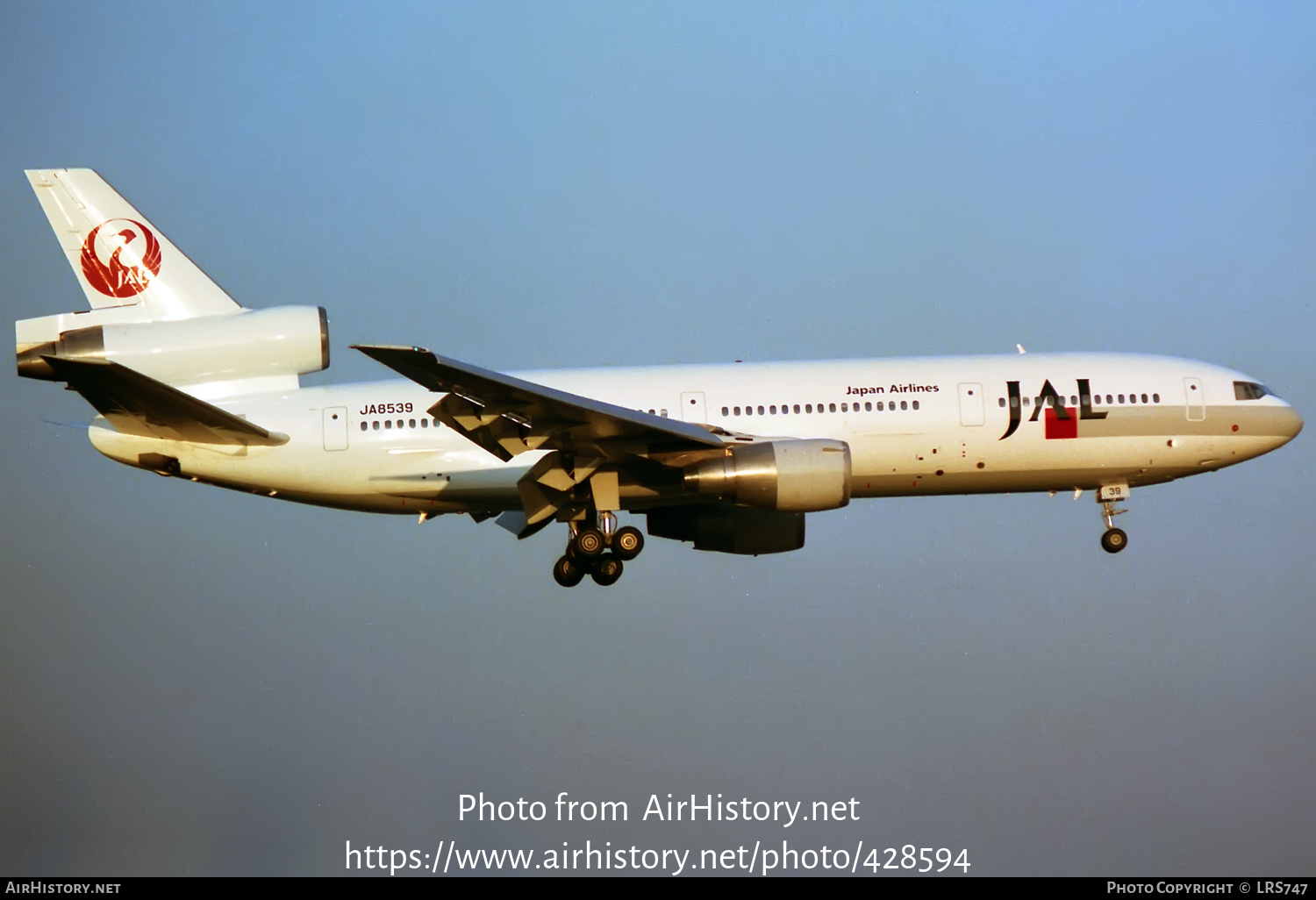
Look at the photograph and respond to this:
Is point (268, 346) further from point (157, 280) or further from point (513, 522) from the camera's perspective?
point (513, 522)

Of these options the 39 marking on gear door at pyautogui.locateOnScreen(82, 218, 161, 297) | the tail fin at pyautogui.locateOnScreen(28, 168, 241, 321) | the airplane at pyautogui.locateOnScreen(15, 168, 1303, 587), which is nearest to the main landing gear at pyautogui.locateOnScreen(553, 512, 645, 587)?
the airplane at pyautogui.locateOnScreen(15, 168, 1303, 587)

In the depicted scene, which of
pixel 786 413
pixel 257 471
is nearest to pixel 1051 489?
pixel 786 413

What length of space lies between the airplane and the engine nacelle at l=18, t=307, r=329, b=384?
0.13ft

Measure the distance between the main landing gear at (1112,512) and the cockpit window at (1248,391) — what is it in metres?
3.02

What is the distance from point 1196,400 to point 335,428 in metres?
17.4

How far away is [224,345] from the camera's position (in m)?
31.0

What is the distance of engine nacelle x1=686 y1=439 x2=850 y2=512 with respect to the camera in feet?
91.6

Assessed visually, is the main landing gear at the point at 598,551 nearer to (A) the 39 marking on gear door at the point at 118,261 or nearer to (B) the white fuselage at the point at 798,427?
(B) the white fuselage at the point at 798,427

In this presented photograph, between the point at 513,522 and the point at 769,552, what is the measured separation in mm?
5730

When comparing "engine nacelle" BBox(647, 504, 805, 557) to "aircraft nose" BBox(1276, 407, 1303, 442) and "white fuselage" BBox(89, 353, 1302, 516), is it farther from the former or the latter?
"aircraft nose" BBox(1276, 407, 1303, 442)

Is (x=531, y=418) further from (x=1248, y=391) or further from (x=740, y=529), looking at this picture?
(x=1248, y=391)

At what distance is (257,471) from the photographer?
3100cm

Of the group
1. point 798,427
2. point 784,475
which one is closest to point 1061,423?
point 798,427

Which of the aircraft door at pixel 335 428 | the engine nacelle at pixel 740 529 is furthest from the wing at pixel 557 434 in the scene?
the aircraft door at pixel 335 428
